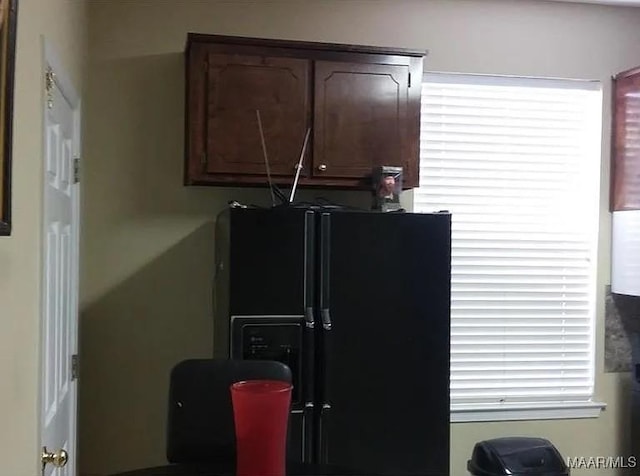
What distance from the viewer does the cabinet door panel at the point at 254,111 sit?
10.1 ft

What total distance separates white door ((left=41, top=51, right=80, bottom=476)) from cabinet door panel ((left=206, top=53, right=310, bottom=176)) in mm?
578

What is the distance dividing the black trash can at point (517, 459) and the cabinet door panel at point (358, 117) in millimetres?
1395

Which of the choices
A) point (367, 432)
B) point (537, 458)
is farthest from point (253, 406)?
point (537, 458)

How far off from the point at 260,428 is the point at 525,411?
2561 millimetres

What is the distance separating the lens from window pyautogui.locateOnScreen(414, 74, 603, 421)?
11.9 feet

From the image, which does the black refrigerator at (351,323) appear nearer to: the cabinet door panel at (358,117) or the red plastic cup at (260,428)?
the cabinet door panel at (358,117)

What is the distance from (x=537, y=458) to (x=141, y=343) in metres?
1.89

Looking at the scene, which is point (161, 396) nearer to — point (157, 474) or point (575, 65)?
point (157, 474)

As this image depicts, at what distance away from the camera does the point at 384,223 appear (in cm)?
282

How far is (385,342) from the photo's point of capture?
9.21 feet

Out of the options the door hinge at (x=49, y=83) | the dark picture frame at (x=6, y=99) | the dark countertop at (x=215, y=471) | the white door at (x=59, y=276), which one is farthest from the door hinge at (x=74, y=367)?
the dark picture frame at (x=6, y=99)

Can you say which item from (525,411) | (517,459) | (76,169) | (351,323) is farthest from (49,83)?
(525,411)

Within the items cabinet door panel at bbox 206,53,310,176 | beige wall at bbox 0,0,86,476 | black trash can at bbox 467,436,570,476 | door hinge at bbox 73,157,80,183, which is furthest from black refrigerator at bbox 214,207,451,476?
beige wall at bbox 0,0,86,476

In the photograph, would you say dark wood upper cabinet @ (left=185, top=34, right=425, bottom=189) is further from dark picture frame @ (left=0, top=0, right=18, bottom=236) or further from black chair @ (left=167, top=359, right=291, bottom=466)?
dark picture frame @ (left=0, top=0, right=18, bottom=236)
